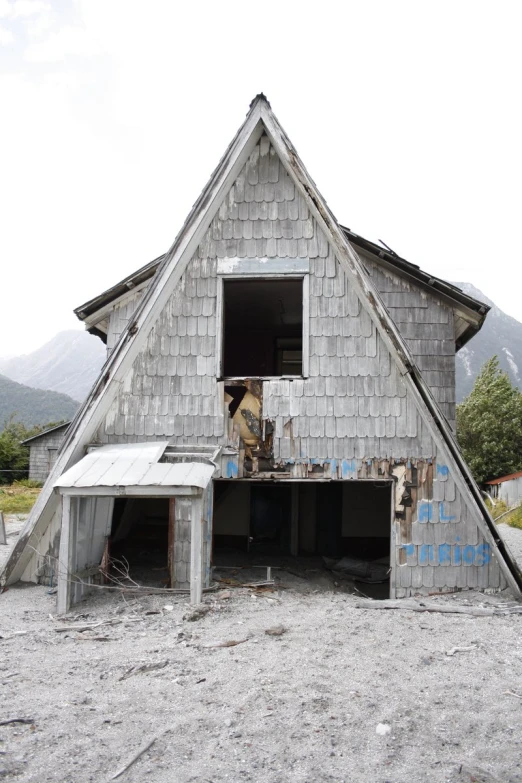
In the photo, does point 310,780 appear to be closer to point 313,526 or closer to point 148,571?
point 148,571

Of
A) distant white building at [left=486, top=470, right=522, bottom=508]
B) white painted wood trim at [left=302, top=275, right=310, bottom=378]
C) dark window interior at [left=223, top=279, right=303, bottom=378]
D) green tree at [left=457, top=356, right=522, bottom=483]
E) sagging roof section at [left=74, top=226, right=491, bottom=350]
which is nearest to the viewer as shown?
white painted wood trim at [left=302, top=275, right=310, bottom=378]

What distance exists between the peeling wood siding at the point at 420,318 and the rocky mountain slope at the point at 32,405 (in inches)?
3977

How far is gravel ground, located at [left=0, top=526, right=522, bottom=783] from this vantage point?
386 centimetres

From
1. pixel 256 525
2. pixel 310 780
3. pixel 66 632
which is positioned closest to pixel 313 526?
pixel 256 525

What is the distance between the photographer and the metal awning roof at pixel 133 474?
7465mm

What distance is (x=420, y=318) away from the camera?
1091 cm

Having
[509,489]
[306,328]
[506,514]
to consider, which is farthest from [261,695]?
[509,489]

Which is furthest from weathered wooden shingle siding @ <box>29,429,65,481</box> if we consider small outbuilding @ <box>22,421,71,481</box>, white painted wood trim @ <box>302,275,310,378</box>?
white painted wood trim @ <box>302,275,310,378</box>

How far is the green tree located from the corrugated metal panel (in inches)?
1281

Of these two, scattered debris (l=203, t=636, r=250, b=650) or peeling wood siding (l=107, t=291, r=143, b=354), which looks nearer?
scattered debris (l=203, t=636, r=250, b=650)

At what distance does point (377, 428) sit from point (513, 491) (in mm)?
23065

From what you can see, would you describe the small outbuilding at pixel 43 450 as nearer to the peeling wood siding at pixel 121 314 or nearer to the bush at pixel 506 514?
the bush at pixel 506 514

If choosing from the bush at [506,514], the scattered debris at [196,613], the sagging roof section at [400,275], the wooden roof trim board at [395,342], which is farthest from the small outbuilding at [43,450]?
the scattered debris at [196,613]

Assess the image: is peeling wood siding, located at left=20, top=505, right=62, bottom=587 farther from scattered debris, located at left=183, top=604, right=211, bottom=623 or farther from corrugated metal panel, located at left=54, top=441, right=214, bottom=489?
scattered debris, located at left=183, top=604, right=211, bottom=623
